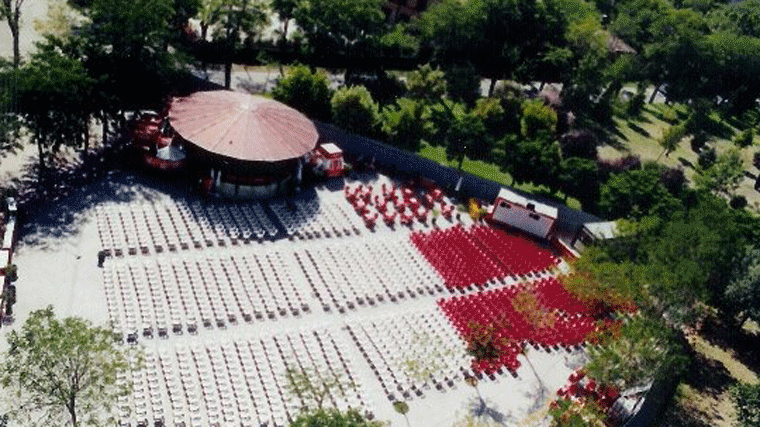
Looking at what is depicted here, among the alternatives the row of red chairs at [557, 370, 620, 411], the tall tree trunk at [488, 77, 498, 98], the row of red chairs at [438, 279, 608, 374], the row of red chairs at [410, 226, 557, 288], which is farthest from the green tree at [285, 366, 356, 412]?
the tall tree trunk at [488, 77, 498, 98]

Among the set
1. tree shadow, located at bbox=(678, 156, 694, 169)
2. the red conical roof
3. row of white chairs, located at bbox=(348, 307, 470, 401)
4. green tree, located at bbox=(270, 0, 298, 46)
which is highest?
green tree, located at bbox=(270, 0, 298, 46)

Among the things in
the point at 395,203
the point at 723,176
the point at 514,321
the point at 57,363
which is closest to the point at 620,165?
the point at 723,176

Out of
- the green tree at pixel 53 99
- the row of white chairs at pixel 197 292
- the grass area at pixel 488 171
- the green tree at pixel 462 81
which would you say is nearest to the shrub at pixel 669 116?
the green tree at pixel 462 81

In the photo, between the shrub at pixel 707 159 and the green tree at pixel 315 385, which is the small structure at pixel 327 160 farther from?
the shrub at pixel 707 159

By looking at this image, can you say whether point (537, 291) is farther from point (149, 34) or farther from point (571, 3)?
point (571, 3)

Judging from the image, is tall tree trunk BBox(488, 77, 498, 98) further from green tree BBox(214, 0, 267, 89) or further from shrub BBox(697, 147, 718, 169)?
green tree BBox(214, 0, 267, 89)

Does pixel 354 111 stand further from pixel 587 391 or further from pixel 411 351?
pixel 587 391
